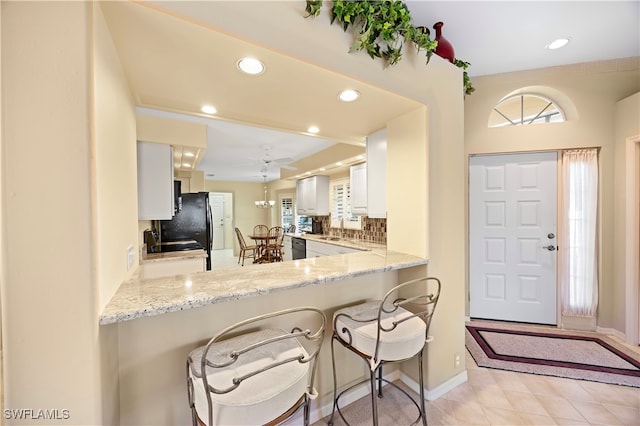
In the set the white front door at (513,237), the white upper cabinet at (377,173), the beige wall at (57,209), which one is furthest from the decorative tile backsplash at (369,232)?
the beige wall at (57,209)

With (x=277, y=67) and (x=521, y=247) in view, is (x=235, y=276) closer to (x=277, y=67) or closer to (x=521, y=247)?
(x=277, y=67)

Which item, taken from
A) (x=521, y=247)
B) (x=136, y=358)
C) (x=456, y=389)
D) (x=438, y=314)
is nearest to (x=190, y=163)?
(x=136, y=358)

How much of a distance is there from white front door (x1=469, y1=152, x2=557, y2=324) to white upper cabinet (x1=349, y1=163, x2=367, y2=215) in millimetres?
1305

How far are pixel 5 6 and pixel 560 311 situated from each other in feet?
14.9

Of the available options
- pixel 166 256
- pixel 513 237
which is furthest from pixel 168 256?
pixel 513 237

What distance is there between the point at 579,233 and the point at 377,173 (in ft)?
8.06

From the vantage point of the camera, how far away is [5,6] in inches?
28.7

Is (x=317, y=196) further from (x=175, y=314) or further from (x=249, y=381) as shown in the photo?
(x=249, y=381)

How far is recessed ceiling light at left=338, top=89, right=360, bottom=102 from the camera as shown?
152 centimetres

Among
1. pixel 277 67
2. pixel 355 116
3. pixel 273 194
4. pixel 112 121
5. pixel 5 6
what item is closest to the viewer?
pixel 5 6

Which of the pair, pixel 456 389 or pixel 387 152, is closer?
pixel 456 389

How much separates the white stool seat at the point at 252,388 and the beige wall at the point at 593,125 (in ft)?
10.5

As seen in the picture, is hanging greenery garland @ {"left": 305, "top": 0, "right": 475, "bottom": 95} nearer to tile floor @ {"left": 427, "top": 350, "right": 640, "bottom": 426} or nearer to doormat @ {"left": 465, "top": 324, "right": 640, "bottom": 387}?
tile floor @ {"left": 427, "top": 350, "right": 640, "bottom": 426}

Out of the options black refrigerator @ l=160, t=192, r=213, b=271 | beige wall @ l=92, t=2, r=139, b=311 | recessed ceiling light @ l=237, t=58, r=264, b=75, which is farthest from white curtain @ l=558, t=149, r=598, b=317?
black refrigerator @ l=160, t=192, r=213, b=271
